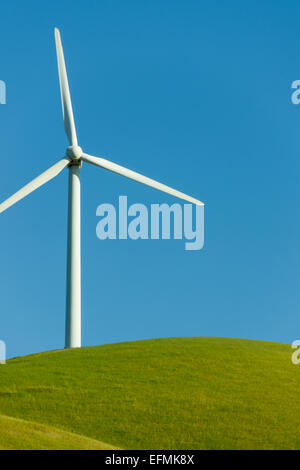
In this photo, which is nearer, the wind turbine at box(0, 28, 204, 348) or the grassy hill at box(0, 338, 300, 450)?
the grassy hill at box(0, 338, 300, 450)

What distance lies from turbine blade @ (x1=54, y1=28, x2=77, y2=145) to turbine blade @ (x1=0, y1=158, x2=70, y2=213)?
2435 millimetres

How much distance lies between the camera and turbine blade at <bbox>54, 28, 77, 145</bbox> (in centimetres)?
5666

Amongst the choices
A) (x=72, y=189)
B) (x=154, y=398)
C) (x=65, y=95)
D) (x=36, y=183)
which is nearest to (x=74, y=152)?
(x=72, y=189)

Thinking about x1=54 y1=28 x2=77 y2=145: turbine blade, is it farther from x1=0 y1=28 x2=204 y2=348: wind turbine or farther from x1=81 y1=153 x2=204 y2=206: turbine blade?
x1=81 y1=153 x2=204 y2=206: turbine blade

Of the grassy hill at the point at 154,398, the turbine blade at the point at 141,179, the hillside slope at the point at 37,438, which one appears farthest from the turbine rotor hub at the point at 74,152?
the hillside slope at the point at 37,438

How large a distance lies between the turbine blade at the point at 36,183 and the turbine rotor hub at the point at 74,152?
579mm

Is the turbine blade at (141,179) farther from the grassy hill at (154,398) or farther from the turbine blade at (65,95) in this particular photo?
the grassy hill at (154,398)

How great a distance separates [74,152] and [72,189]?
328 cm

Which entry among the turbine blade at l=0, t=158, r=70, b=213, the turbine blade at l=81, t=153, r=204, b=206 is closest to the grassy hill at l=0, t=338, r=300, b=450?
the turbine blade at l=0, t=158, r=70, b=213

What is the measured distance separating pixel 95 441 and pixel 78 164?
32.0m

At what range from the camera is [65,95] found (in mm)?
57062

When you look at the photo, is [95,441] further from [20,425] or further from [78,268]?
[78,268]

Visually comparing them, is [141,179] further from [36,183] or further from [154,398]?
[154,398]

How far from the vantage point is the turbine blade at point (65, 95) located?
186ft
